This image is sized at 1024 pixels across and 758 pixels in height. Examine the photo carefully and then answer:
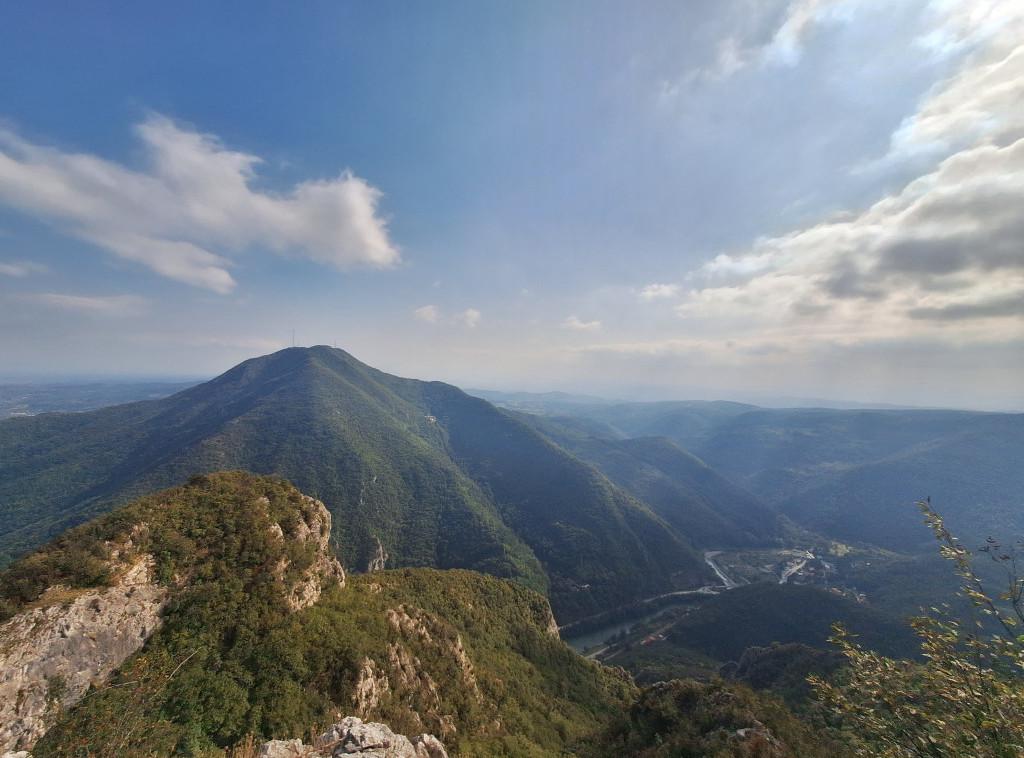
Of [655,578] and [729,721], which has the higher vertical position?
[729,721]

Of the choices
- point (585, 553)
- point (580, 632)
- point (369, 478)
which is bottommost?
point (580, 632)

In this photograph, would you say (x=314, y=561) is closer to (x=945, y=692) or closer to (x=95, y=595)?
(x=95, y=595)

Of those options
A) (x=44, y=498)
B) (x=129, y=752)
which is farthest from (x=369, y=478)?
(x=129, y=752)

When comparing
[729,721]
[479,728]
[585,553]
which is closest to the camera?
[729,721]

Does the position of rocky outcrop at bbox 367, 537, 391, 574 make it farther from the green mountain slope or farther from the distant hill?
the distant hill

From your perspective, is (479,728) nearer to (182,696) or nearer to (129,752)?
(182,696)

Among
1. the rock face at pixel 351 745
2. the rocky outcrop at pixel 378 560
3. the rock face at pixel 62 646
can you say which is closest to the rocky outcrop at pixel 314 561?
the rock face at pixel 62 646

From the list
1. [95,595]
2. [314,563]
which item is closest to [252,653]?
[95,595]
